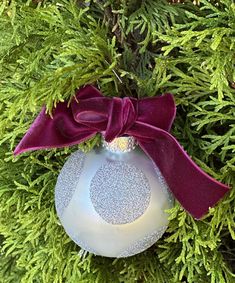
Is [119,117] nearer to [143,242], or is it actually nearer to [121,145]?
[121,145]

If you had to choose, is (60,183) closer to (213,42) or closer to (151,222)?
(151,222)

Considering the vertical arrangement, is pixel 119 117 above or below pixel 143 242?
above

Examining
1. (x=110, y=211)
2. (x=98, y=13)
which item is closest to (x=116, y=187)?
(x=110, y=211)

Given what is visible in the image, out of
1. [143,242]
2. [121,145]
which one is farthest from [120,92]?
[143,242]

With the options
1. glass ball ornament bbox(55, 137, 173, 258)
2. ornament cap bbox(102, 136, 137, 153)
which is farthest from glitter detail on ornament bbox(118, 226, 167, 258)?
ornament cap bbox(102, 136, 137, 153)

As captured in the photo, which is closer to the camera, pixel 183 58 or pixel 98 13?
pixel 183 58
